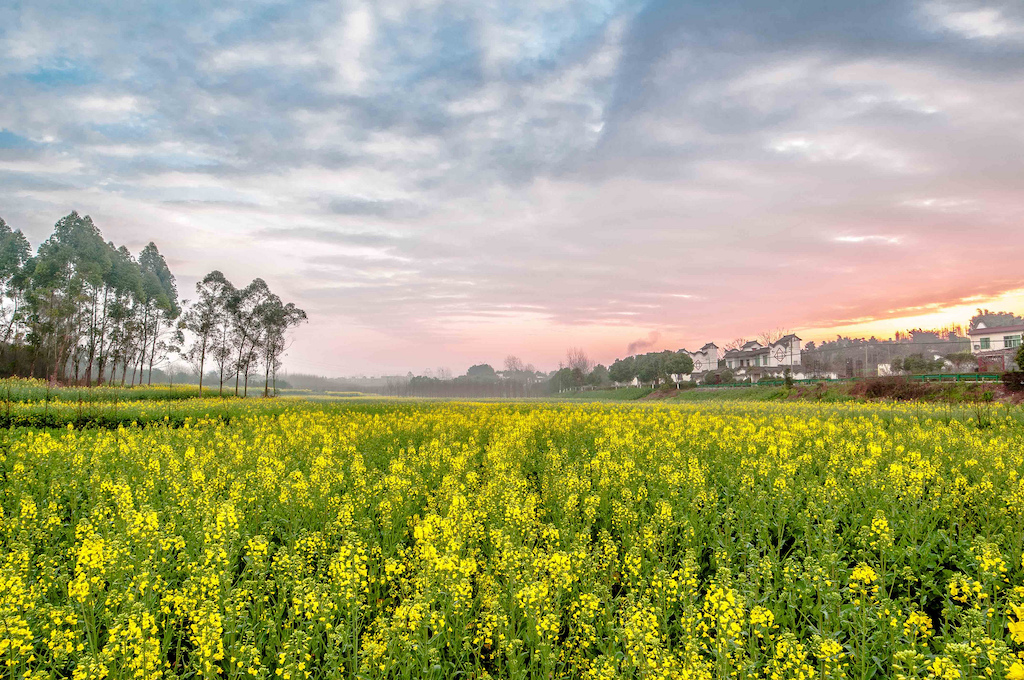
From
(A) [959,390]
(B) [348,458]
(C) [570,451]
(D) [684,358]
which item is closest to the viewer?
(B) [348,458]

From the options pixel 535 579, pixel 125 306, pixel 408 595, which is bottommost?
pixel 408 595

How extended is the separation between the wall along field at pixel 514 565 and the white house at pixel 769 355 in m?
110

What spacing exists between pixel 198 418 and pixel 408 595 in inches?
793

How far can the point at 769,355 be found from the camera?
125125 mm

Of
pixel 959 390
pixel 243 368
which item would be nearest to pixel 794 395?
pixel 959 390

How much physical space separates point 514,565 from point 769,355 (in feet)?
441

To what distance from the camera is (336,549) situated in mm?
6312

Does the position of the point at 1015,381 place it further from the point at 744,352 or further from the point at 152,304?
the point at 744,352

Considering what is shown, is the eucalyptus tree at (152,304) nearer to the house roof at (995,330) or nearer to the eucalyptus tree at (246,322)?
the eucalyptus tree at (246,322)

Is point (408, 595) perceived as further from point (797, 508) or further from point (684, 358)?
point (684, 358)

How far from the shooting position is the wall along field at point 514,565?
4.12 m

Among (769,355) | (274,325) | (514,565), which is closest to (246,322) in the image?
(274,325)

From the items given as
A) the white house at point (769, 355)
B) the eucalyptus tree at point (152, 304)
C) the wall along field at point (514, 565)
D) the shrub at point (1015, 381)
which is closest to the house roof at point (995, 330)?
the white house at point (769, 355)

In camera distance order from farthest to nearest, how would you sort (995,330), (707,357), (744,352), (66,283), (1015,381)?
(707,357) < (744,352) < (995,330) < (66,283) < (1015,381)
